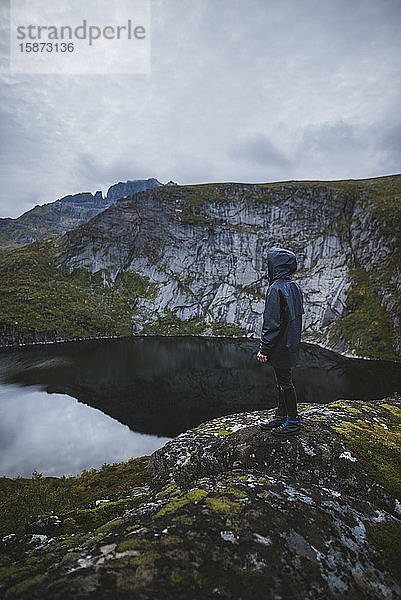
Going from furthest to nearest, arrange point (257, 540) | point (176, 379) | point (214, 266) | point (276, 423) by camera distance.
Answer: point (214, 266)
point (176, 379)
point (276, 423)
point (257, 540)

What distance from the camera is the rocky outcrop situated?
2648 mm

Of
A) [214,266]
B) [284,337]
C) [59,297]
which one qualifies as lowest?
[59,297]

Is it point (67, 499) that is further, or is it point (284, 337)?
point (67, 499)

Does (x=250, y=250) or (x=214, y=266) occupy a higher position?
(x=250, y=250)

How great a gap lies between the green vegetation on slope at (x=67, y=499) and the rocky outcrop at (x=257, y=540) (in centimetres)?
72

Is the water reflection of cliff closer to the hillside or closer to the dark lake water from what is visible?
the dark lake water

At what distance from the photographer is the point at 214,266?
4195 inches

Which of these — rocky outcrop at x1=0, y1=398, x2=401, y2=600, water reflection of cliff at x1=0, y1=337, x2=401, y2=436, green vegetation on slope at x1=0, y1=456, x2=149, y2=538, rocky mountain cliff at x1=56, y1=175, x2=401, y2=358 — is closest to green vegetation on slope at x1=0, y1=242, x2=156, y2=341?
rocky mountain cliff at x1=56, y1=175, x2=401, y2=358

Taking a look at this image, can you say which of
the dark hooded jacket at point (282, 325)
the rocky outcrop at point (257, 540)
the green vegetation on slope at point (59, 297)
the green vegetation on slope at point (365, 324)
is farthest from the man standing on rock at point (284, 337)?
the green vegetation on slope at point (59, 297)

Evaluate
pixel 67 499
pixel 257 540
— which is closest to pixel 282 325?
pixel 257 540

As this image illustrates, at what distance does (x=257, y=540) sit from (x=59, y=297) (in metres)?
104

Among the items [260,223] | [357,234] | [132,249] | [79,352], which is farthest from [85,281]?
[357,234]

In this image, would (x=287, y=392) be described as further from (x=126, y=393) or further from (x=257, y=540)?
(x=126, y=393)

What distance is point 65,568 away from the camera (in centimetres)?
289
